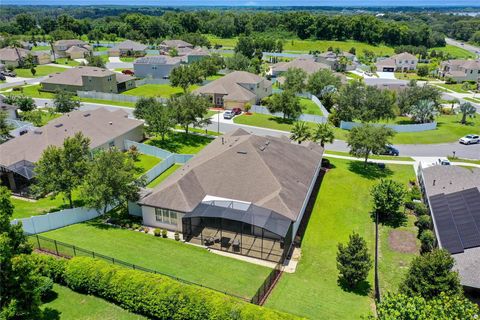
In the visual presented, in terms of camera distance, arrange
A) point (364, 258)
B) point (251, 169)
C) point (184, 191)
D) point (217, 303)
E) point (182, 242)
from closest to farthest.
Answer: point (217, 303), point (364, 258), point (182, 242), point (184, 191), point (251, 169)

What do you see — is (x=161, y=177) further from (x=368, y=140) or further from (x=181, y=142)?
(x=368, y=140)

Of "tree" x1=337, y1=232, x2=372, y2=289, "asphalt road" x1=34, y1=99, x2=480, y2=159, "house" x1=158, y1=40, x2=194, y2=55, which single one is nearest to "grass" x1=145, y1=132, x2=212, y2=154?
"asphalt road" x1=34, y1=99, x2=480, y2=159

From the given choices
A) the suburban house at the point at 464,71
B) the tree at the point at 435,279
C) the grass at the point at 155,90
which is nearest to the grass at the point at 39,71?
the grass at the point at 155,90

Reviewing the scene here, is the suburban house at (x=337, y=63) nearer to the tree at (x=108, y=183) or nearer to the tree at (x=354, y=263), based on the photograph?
the tree at (x=108, y=183)

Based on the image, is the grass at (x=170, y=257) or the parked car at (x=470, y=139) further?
the parked car at (x=470, y=139)

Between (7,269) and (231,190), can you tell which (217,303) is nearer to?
(7,269)

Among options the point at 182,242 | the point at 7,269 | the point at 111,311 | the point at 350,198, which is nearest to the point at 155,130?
the point at 182,242

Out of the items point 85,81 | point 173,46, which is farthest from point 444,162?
point 173,46
